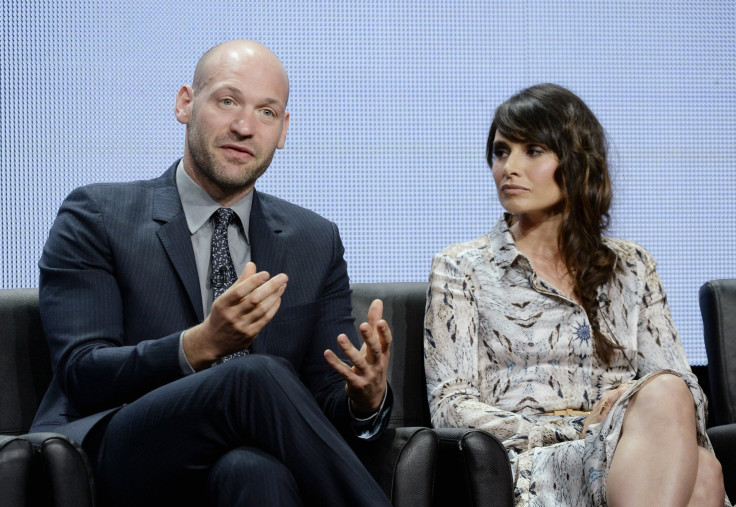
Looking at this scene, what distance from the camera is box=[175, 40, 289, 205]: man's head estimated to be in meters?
1.84

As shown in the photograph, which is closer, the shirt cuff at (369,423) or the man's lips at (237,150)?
the shirt cuff at (369,423)

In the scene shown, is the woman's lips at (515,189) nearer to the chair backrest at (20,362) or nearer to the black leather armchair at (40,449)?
the black leather armchair at (40,449)

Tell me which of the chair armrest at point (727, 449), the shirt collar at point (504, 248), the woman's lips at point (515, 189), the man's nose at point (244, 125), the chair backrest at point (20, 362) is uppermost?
the man's nose at point (244, 125)

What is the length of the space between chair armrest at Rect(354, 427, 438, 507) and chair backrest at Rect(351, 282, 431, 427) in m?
0.52

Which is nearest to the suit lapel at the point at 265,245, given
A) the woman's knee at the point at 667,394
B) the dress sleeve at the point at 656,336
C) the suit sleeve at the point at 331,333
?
the suit sleeve at the point at 331,333

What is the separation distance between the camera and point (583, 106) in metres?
2.17

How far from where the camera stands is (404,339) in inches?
84.6

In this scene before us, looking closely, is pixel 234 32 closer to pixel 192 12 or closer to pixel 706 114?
pixel 192 12

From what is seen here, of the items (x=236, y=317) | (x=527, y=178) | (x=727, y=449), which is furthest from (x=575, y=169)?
(x=236, y=317)

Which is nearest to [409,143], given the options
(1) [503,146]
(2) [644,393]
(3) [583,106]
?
(1) [503,146]

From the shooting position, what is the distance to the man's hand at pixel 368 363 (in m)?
1.50

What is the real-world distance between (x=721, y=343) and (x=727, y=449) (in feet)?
1.09

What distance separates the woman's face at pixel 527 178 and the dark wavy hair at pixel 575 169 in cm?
2

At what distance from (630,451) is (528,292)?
2.01 ft
